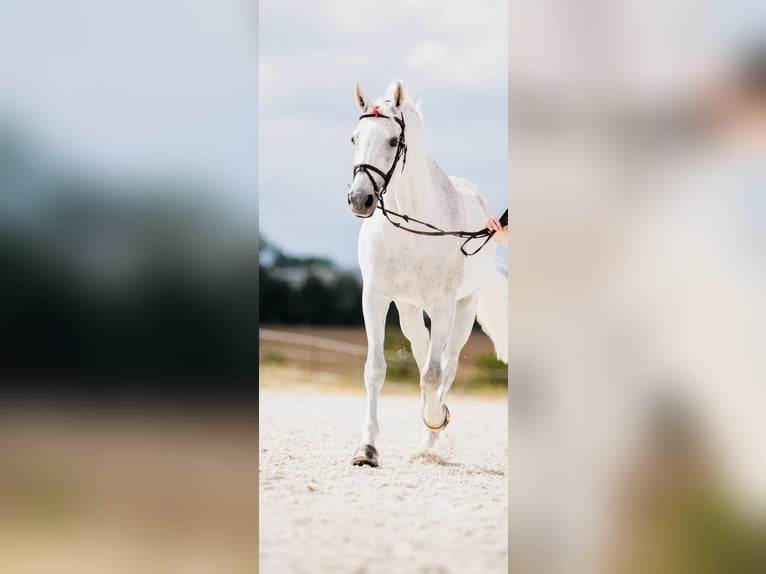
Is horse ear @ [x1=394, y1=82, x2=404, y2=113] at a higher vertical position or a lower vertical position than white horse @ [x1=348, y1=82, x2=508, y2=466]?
higher

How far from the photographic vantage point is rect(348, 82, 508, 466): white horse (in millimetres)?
3314

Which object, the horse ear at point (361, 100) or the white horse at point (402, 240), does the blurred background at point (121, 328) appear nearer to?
the white horse at point (402, 240)

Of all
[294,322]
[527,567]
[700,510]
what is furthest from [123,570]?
[294,322]

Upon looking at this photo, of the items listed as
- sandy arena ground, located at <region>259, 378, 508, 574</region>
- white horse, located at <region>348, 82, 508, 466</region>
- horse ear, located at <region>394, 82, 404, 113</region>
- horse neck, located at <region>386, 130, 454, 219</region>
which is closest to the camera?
sandy arena ground, located at <region>259, 378, 508, 574</region>

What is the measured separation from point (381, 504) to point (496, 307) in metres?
2.26

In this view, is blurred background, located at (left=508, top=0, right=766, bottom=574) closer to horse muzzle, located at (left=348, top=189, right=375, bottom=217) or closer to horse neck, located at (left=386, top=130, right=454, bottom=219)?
horse muzzle, located at (left=348, top=189, right=375, bottom=217)

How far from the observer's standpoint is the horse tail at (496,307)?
4.50 meters

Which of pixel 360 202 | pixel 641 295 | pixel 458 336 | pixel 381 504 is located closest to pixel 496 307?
pixel 458 336

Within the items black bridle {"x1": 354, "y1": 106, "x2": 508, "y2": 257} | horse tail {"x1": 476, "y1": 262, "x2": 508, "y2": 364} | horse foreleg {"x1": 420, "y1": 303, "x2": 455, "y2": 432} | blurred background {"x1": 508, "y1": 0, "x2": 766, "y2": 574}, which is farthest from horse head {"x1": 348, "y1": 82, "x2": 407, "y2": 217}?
blurred background {"x1": 508, "y1": 0, "x2": 766, "y2": 574}

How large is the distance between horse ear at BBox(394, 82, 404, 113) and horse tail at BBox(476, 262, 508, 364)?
1.35m

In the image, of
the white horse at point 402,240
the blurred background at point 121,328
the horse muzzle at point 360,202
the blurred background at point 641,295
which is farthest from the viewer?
the white horse at point 402,240

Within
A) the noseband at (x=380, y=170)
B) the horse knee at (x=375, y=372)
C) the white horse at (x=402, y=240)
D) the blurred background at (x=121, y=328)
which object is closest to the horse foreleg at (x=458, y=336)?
the white horse at (x=402, y=240)

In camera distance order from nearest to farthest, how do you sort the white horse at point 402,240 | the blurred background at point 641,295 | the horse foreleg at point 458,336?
the blurred background at point 641,295 < the white horse at point 402,240 < the horse foreleg at point 458,336

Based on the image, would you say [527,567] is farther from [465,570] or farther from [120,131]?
[120,131]
